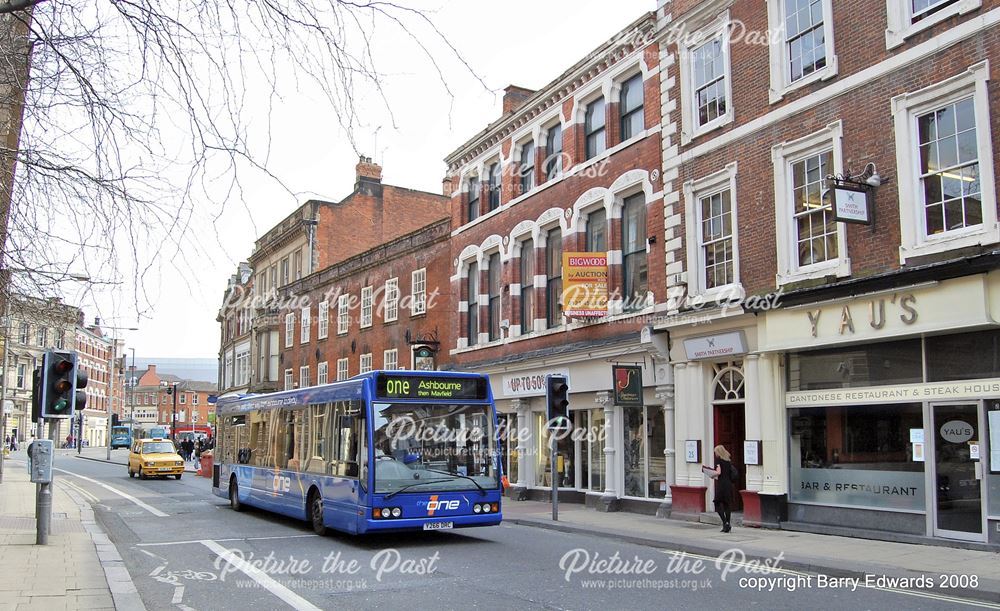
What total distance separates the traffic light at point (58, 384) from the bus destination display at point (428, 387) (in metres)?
4.59

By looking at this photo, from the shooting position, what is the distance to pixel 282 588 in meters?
10.0

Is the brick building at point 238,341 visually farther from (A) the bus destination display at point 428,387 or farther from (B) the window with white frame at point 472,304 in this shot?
(A) the bus destination display at point 428,387

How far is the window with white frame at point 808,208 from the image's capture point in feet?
49.0

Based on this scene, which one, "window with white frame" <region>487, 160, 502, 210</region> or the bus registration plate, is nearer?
the bus registration plate

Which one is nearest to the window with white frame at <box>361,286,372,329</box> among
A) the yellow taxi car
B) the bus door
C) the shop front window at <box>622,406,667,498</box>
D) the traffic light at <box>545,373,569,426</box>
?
the yellow taxi car

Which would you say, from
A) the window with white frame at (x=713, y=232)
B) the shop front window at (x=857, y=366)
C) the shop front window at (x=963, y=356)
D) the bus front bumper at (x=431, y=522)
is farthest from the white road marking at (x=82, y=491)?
the shop front window at (x=963, y=356)

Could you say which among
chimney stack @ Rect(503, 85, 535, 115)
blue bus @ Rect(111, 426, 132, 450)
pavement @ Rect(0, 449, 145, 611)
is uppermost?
chimney stack @ Rect(503, 85, 535, 115)

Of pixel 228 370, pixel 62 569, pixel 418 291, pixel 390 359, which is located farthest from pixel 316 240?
pixel 62 569

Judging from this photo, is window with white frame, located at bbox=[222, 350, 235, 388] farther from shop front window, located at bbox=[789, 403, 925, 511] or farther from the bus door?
shop front window, located at bbox=[789, 403, 925, 511]

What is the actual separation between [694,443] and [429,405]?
640 cm

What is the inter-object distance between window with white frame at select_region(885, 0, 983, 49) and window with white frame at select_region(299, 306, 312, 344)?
31273 mm

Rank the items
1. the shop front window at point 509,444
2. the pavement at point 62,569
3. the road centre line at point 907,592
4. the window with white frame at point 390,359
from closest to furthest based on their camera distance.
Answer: the pavement at point 62,569 < the road centre line at point 907,592 < the shop front window at point 509,444 < the window with white frame at point 390,359

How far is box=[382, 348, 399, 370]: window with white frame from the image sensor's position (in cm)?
3200

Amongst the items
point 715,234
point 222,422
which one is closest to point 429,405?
point 715,234
